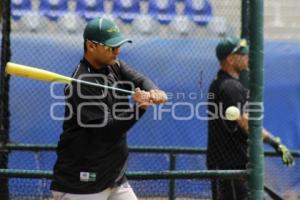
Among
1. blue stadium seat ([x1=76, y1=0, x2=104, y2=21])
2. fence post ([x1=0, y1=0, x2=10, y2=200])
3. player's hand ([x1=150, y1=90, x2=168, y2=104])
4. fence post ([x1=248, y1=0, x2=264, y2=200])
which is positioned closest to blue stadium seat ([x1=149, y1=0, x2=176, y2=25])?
blue stadium seat ([x1=76, y1=0, x2=104, y2=21])

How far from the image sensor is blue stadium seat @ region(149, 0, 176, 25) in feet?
23.0

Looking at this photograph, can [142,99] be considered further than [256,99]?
No

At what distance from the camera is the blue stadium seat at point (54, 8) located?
24.3ft

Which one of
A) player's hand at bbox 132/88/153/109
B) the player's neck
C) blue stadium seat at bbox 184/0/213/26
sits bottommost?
player's hand at bbox 132/88/153/109

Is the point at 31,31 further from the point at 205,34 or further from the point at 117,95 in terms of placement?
the point at 117,95

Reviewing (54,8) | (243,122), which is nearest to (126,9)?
(54,8)

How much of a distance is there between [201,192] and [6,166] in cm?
178

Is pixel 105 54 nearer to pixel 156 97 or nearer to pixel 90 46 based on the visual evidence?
pixel 90 46

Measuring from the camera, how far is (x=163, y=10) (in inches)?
280

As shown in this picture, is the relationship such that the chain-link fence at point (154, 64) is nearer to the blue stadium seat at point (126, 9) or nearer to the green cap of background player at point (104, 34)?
the blue stadium seat at point (126, 9)

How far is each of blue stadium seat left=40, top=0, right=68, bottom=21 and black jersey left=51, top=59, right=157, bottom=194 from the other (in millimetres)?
3603

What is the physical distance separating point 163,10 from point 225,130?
95.3 inches

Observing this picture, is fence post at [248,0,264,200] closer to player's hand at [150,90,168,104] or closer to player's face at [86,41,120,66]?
player's hand at [150,90,168,104]

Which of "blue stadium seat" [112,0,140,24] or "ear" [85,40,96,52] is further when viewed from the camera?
"blue stadium seat" [112,0,140,24]
